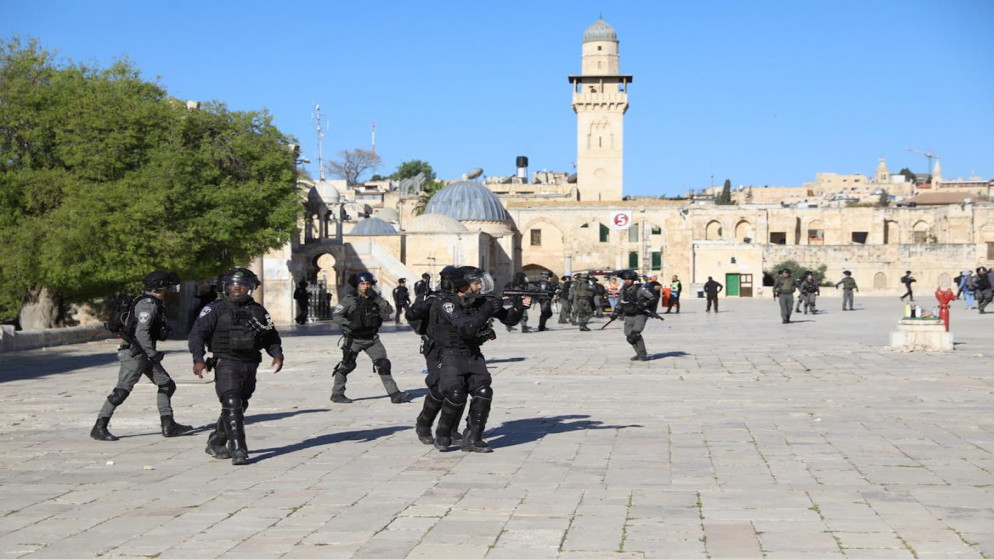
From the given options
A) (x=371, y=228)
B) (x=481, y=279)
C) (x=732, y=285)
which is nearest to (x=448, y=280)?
(x=481, y=279)

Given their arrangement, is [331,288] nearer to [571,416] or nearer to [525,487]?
[571,416]

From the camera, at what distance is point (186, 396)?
1295 cm

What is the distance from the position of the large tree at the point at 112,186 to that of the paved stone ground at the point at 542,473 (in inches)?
302

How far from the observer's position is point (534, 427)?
1002 centimetres

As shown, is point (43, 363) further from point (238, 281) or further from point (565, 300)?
point (565, 300)

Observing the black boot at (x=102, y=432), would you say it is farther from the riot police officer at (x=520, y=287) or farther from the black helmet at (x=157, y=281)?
the riot police officer at (x=520, y=287)

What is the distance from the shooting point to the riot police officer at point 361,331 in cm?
1196

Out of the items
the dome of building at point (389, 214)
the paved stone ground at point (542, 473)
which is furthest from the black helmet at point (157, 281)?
the dome of building at point (389, 214)

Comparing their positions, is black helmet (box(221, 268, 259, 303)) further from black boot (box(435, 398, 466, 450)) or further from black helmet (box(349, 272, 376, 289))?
black helmet (box(349, 272, 376, 289))

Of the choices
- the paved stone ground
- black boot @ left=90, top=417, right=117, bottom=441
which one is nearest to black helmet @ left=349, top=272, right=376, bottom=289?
the paved stone ground

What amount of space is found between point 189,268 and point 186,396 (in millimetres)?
12023

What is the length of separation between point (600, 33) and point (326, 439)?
81.4 m

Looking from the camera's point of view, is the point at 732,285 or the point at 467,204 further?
the point at 467,204

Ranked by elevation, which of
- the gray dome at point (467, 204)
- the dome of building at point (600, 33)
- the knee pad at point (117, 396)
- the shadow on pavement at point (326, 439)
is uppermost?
the dome of building at point (600, 33)
